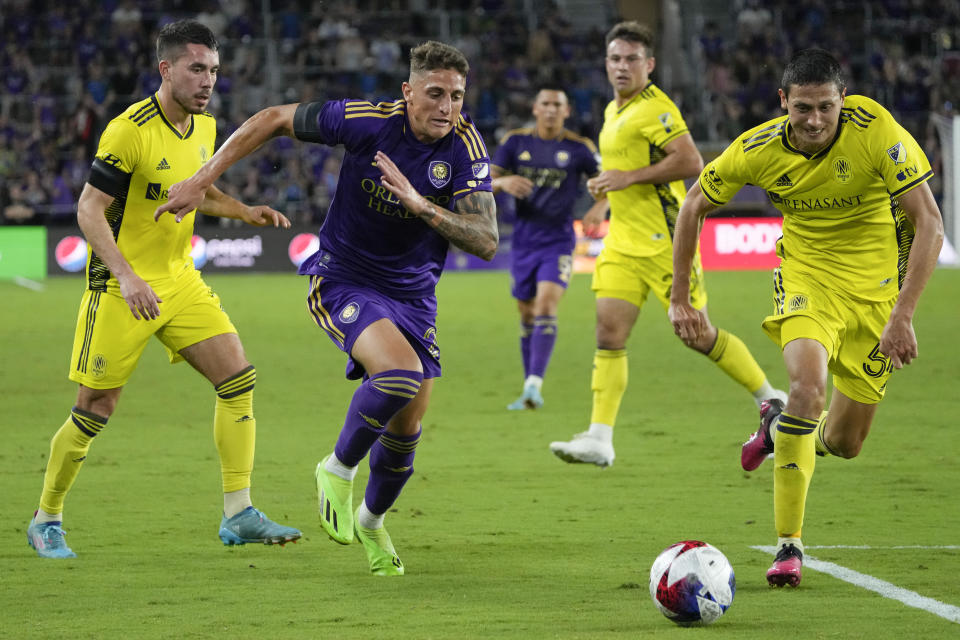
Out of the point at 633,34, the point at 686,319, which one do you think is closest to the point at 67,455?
the point at 686,319

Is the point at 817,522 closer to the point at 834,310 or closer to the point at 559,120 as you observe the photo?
the point at 834,310

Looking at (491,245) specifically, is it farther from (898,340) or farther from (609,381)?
(609,381)

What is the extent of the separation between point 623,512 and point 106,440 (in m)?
4.16

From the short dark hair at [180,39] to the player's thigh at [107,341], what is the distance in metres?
1.10

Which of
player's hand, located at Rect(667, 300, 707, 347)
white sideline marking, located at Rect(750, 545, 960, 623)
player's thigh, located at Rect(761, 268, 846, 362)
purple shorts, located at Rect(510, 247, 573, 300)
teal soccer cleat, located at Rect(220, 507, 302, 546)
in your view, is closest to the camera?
white sideline marking, located at Rect(750, 545, 960, 623)

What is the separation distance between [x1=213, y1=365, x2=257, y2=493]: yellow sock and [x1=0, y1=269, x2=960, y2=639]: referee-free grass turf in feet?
1.17

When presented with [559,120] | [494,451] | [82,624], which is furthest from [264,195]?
[82,624]

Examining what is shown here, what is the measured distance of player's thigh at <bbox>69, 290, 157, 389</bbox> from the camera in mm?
6047

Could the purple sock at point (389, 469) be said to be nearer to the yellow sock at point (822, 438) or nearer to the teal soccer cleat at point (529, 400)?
the yellow sock at point (822, 438)

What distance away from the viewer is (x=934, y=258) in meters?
5.45

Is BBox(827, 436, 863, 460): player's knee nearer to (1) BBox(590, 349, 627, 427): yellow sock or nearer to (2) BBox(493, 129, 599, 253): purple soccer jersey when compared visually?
(1) BBox(590, 349, 627, 427): yellow sock

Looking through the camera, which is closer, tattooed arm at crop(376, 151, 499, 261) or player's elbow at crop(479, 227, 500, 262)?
tattooed arm at crop(376, 151, 499, 261)

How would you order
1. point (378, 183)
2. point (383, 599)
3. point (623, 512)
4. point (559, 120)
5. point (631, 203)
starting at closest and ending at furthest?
point (383, 599)
point (378, 183)
point (623, 512)
point (631, 203)
point (559, 120)

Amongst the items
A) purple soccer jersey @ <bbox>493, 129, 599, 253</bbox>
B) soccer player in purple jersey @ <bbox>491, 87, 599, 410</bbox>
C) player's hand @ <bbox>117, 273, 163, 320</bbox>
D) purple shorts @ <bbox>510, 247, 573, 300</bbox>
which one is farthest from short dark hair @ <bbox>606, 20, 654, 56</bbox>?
player's hand @ <bbox>117, 273, 163, 320</bbox>
